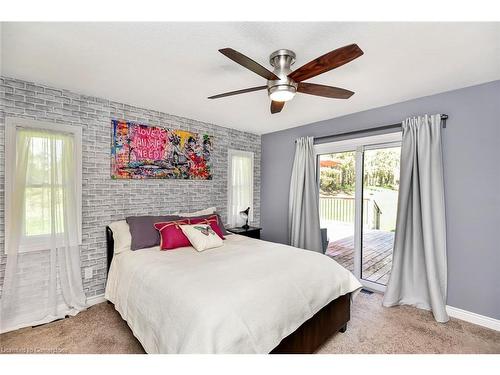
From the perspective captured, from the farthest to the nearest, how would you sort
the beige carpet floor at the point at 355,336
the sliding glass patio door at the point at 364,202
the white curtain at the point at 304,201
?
1. the white curtain at the point at 304,201
2. the sliding glass patio door at the point at 364,202
3. the beige carpet floor at the point at 355,336

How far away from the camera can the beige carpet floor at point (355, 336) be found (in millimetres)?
1890

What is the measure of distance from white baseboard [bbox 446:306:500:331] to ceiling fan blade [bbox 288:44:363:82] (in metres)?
2.74

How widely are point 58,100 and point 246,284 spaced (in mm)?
2664

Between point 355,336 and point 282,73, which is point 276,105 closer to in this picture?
point 282,73

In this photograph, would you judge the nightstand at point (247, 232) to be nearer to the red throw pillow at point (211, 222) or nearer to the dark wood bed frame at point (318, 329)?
the red throw pillow at point (211, 222)

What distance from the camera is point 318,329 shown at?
1.82 m

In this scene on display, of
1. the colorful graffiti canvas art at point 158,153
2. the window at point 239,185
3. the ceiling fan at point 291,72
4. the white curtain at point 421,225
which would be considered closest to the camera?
the ceiling fan at point 291,72

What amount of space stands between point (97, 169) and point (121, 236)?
0.83 meters

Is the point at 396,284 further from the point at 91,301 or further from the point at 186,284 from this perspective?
the point at 91,301

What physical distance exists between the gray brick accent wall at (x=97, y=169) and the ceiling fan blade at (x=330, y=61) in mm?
2237

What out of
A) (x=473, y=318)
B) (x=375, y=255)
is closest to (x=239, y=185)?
(x=375, y=255)

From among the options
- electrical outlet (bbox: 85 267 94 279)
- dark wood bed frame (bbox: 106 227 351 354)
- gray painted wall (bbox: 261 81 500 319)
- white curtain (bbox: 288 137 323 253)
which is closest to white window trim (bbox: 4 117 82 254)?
electrical outlet (bbox: 85 267 94 279)

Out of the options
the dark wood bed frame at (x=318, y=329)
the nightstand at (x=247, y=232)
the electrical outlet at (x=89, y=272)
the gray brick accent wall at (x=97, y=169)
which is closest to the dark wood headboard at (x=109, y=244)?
the gray brick accent wall at (x=97, y=169)

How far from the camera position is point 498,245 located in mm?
2189
